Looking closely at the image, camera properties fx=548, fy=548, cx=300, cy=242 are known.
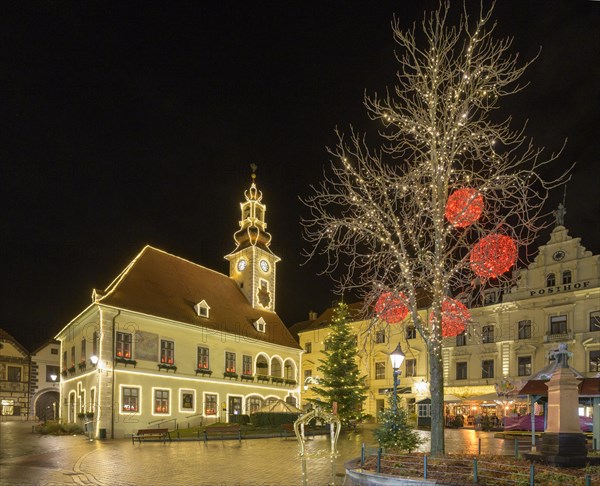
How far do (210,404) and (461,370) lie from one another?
21.6 metres

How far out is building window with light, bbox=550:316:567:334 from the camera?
4050 centimetres

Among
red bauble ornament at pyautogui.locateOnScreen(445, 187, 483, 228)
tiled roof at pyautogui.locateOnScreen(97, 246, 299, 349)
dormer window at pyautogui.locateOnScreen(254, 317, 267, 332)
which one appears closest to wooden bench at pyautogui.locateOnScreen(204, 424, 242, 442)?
tiled roof at pyautogui.locateOnScreen(97, 246, 299, 349)

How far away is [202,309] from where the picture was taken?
1614 inches

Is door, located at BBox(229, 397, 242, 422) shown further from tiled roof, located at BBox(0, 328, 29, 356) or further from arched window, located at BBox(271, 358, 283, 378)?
tiled roof, located at BBox(0, 328, 29, 356)

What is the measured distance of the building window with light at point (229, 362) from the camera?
4160cm

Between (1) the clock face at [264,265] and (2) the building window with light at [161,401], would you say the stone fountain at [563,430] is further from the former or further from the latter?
(1) the clock face at [264,265]

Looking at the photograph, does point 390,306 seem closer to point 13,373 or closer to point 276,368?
point 276,368

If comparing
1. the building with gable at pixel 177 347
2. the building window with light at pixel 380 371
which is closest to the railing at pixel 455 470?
the building with gable at pixel 177 347

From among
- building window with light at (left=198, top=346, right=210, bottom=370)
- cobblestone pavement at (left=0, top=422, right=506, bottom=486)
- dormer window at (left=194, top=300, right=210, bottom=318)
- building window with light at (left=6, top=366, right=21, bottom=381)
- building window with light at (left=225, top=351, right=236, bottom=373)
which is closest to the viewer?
cobblestone pavement at (left=0, top=422, right=506, bottom=486)

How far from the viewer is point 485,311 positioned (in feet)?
153

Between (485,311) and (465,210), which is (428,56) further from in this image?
(485,311)

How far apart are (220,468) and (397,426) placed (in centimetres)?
524

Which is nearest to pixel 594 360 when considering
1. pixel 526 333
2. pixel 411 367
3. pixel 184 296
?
pixel 526 333

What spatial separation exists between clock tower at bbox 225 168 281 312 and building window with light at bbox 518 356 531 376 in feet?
72.6
